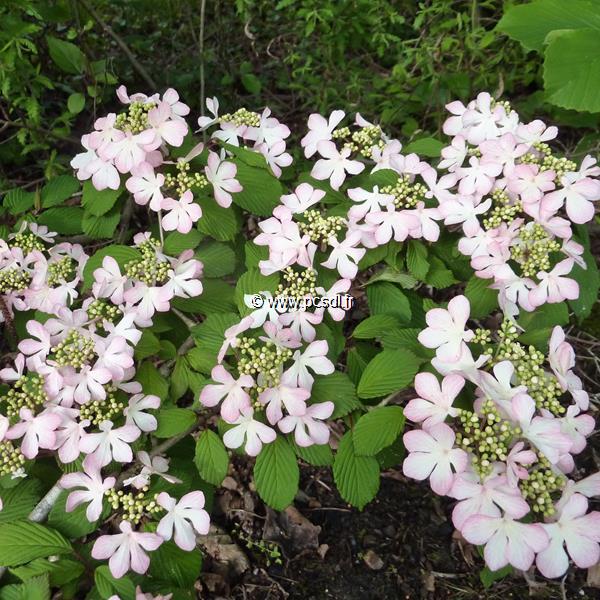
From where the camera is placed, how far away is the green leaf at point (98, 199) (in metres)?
1.29

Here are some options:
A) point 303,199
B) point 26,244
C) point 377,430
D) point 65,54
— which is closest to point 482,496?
point 377,430

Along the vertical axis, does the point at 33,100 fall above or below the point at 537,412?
above

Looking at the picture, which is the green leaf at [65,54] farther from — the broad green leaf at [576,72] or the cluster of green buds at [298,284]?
the broad green leaf at [576,72]

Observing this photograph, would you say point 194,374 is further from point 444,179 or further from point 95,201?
point 444,179

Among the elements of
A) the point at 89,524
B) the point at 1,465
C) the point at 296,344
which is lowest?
the point at 89,524

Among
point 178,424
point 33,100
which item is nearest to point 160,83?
point 33,100

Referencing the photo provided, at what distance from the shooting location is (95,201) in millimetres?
1310

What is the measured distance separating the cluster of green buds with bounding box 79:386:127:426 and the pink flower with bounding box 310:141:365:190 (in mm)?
690

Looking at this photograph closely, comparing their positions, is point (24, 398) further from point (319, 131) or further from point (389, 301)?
point (319, 131)

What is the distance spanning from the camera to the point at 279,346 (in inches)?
39.7

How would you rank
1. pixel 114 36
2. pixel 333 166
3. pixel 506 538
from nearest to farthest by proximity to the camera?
pixel 506 538
pixel 333 166
pixel 114 36

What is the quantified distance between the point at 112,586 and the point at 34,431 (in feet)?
0.99

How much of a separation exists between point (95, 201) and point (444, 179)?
2.69 feet

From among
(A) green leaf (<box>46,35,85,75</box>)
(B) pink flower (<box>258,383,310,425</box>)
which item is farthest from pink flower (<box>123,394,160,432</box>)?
(A) green leaf (<box>46,35,85,75</box>)
